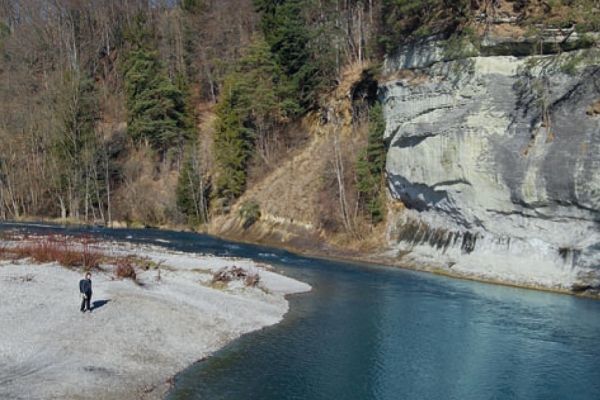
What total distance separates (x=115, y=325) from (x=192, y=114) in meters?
62.4

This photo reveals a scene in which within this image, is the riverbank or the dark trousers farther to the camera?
the dark trousers

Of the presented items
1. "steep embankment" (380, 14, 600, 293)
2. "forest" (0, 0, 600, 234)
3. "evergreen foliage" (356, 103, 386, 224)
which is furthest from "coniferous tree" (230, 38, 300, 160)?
"steep embankment" (380, 14, 600, 293)

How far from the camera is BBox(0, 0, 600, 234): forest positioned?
61.5m

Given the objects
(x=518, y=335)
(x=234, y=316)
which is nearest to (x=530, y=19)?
(x=518, y=335)

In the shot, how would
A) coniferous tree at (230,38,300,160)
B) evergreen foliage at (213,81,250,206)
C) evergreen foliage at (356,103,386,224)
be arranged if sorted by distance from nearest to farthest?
evergreen foliage at (356,103,386,224), evergreen foliage at (213,81,250,206), coniferous tree at (230,38,300,160)

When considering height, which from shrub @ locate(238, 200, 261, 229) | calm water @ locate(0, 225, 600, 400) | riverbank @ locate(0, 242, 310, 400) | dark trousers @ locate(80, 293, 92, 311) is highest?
shrub @ locate(238, 200, 261, 229)

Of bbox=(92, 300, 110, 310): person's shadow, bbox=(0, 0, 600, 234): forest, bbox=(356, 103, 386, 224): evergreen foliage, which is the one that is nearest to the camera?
bbox=(92, 300, 110, 310): person's shadow

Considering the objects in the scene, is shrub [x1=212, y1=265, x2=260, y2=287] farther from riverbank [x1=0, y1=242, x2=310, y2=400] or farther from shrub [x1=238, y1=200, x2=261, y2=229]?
shrub [x1=238, y1=200, x2=261, y2=229]

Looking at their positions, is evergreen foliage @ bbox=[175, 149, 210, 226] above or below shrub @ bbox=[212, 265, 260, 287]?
above

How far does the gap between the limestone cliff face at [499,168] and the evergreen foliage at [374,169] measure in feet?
8.40

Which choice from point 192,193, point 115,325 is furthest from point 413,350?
point 192,193

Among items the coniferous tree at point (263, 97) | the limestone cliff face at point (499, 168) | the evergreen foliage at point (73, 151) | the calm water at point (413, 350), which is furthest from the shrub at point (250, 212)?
the calm water at point (413, 350)

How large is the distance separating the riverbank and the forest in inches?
1038

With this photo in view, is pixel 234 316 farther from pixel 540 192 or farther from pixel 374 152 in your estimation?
pixel 374 152
